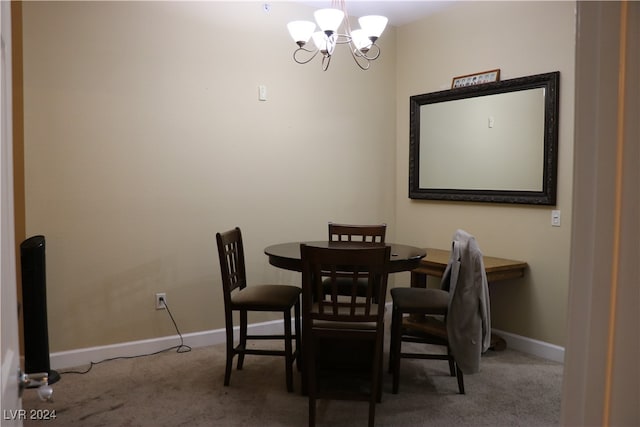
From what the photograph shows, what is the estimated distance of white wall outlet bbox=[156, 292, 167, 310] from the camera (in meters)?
3.74

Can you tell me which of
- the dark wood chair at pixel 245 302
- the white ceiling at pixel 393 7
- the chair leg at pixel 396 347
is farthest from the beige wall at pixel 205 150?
the chair leg at pixel 396 347

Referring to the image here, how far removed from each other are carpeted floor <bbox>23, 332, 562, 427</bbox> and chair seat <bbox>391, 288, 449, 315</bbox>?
Result: 0.47 metres

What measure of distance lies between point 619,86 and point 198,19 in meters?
3.66

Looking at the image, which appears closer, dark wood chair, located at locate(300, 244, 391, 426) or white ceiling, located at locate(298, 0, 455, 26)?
dark wood chair, located at locate(300, 244, 391, 426)

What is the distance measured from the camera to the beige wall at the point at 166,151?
3355 mm

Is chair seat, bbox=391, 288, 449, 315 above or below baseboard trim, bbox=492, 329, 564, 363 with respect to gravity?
above

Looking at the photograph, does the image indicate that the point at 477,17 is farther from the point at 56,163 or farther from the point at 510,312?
the point at 56,163

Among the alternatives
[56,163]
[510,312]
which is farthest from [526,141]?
[56,163]

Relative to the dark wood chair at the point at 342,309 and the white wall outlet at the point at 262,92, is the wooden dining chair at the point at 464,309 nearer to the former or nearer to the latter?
the dark wood chair at the point at 342,309

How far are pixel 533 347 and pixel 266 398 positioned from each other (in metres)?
2.00

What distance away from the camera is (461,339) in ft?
9.71

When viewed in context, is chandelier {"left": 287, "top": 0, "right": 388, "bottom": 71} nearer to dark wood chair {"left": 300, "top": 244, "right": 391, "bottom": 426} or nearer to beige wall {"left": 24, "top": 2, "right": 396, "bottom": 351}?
beige wall {"left": 24, "top": 2, "right": 396, "bottom": 351}

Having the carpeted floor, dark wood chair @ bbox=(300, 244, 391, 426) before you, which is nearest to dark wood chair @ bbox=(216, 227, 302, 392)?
the carpeted floor

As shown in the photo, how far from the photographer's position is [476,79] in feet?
13.3
